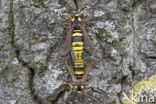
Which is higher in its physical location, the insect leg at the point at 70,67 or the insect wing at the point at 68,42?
the insect wing at the point at 68,42

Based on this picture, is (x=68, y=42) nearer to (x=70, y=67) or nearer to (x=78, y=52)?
(x=78, y=52)

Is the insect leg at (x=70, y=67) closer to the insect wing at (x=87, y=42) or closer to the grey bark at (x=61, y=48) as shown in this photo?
the grey bark at (x=61, y=48)

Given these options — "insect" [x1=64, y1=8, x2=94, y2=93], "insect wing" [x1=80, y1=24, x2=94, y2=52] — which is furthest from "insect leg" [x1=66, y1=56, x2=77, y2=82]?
"insect wing" [x1=80, y1=24, x2=94, y2=52]

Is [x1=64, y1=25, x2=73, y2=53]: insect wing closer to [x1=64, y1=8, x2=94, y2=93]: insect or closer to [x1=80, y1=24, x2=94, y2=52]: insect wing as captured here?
[x1=64, y1=8, x2=94, y2=93]: insect

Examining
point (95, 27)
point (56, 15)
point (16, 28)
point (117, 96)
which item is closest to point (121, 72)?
point (117, 96)

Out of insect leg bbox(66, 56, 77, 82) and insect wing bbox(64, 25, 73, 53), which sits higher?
insect wing bbox(64, 25, 73, 53)

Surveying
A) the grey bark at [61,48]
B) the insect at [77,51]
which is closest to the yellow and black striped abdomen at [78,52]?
the insect at [77,51]

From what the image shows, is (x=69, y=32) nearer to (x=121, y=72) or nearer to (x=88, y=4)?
(x=88, y=4)
